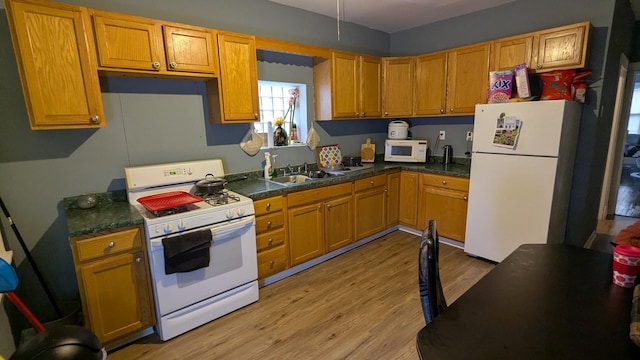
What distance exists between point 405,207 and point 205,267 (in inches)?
99.9

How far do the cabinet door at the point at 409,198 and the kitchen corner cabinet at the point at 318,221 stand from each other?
0.88 meters

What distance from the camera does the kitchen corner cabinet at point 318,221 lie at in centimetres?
284

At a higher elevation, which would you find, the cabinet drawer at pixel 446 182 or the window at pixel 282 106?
the window at pixel 282 106

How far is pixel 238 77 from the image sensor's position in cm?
261

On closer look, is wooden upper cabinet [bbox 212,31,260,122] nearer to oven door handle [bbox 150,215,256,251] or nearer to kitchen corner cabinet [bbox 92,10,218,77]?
kitchen corner cabinet [bbox 92,10,218,77]

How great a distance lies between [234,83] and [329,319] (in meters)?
2.04

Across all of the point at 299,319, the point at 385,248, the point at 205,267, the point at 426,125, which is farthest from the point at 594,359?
the point at 426,125

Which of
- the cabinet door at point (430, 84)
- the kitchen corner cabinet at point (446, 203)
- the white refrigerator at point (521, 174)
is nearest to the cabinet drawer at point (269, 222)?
the kitchen corner cabinet at point (446, 203)

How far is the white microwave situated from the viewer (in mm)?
3867

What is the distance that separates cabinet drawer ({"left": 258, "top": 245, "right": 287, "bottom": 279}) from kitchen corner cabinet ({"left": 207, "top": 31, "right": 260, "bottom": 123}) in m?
1.18

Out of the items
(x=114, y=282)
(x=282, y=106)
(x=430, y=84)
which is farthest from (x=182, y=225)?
(x=430, y=84)

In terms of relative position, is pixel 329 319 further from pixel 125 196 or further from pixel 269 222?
pixel 125 196

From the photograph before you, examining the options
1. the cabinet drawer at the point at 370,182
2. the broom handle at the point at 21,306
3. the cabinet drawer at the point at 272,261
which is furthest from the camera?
the cabinet drawer at the point at 370,182

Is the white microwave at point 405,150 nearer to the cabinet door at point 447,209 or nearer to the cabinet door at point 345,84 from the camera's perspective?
the cabinet door at point 447,209
